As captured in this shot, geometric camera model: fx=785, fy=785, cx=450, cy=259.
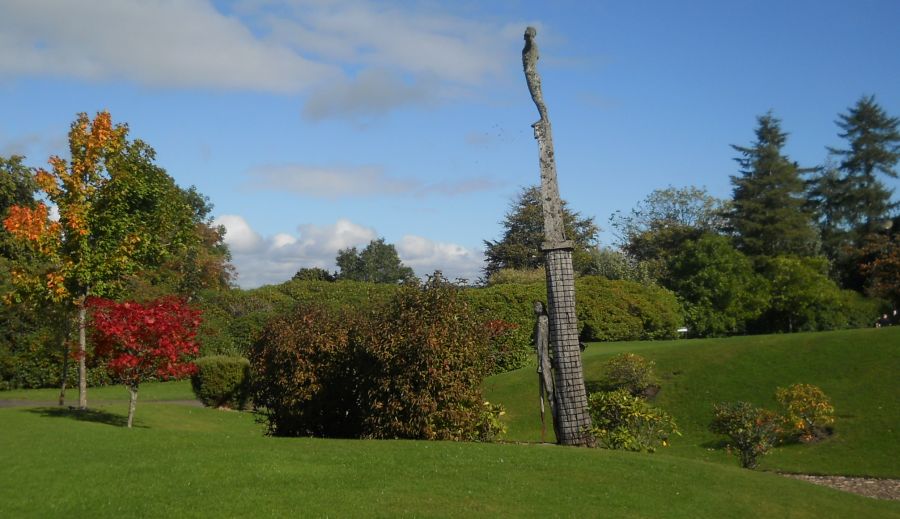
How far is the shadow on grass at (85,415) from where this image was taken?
17797 millimetres

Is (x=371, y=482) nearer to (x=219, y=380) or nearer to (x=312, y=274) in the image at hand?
(x=219, y=380)

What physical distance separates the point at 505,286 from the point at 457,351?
79.2 feet

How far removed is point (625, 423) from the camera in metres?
14.6

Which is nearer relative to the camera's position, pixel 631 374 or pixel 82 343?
pixel 82 343

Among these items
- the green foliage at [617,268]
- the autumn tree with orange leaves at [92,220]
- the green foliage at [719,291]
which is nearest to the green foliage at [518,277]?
the green foliage at [617,268]

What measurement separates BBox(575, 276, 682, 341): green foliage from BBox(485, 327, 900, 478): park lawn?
918 cm

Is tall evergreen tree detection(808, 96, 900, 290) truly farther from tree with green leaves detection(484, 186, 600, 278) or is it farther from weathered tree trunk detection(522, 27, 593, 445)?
weathered tree trunk detection(522, 27, 593, 445)

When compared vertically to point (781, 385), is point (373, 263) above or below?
above

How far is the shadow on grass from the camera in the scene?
17797 millimetres

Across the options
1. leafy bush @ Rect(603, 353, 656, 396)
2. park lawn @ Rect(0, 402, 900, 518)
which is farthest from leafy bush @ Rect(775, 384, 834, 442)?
park lawn @ Rect(0, 402, 900, 518)

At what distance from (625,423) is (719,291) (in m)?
29.5

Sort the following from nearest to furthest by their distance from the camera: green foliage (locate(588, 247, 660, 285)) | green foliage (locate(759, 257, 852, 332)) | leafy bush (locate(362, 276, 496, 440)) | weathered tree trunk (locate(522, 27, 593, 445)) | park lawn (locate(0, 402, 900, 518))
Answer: park lawn (locate(0, 402, 900, 518))
leafy bush (locate(362, 276, 496, 440))
weathered tree trunk (locate(522, 27, 593, 445))
green foliage (locate(759, 257, 852, 332))
green foliage (locate(588, 247, 660, 285))

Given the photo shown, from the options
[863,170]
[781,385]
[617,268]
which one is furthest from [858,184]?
[781,385]

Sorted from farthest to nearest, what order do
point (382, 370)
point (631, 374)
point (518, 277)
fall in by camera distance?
1. point (518, 277)
2. point (631, 374)
3. point (382, 370)
